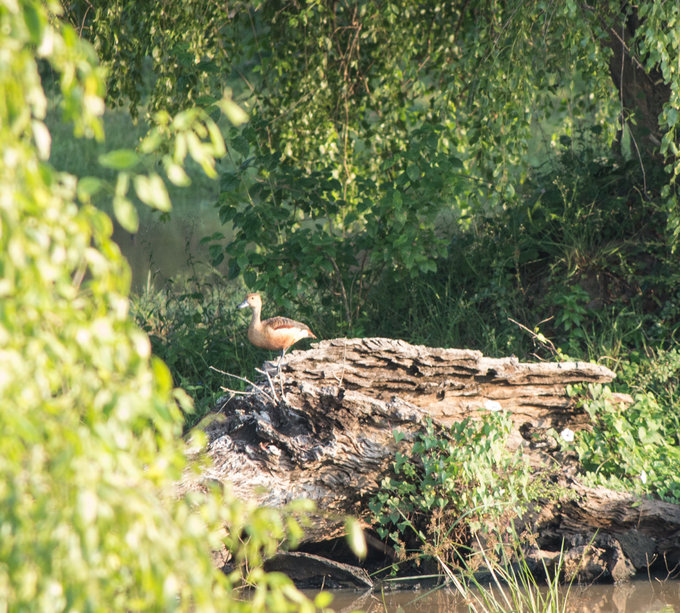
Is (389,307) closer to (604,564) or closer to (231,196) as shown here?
(231,196)

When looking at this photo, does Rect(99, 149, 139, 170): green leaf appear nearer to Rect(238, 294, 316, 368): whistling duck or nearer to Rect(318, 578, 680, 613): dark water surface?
Rect(318, 578, 680, 613): dark water surface

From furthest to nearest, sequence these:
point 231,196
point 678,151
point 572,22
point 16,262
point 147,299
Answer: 1. point 147,299
2. point 231,196
3. point 572,22
4. point 678,151
5. point 16,262

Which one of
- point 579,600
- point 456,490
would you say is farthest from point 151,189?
point 579,600

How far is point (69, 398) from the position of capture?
1.62 metres

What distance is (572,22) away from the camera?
546 centimetres

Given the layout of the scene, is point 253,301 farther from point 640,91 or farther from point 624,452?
point 640,91

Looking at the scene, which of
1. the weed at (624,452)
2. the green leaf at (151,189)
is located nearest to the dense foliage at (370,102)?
the weed at (624,452)

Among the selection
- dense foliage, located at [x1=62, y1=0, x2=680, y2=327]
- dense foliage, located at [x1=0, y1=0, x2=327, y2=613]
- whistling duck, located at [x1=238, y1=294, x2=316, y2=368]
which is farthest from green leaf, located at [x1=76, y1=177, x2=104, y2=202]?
dense foliage, located at [x1=62, y1=0, x2=680, y2=327]

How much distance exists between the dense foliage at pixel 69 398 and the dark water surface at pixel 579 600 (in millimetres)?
2890

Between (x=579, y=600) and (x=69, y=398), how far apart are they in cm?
355

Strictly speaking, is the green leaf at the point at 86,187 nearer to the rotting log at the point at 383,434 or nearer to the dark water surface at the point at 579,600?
the rotting log at the point at 383,434

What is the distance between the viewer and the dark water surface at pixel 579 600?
426 centimetres

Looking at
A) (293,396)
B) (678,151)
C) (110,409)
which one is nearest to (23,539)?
(110,409)

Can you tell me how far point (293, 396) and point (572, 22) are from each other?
314 cm
